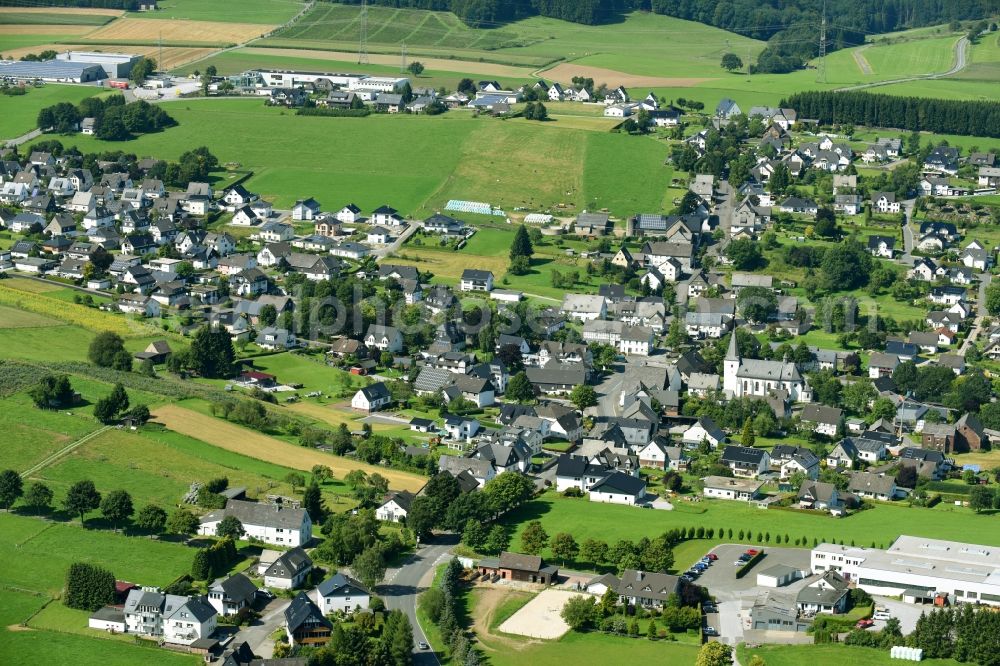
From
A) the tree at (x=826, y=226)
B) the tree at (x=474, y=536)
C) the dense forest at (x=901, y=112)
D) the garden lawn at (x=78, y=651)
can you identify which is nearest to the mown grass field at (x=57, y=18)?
the dense forest at (x=901, y=112)

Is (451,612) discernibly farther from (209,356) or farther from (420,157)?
(420,157)

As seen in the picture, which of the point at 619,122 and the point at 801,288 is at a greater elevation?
the point at 619,122

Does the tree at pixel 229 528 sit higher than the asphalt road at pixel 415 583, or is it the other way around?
the tree at pixel 229 528

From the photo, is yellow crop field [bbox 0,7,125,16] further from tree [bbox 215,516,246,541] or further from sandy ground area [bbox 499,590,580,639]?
sandy ground area [bbox 499,590,580,639]

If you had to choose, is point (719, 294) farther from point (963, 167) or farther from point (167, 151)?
point (167, 151)

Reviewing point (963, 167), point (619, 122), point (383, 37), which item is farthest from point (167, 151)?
point (963, 167)

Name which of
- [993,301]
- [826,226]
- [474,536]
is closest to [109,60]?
[826,226]

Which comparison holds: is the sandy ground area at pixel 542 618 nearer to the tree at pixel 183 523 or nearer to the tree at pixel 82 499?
the tree at pixel 183 523
